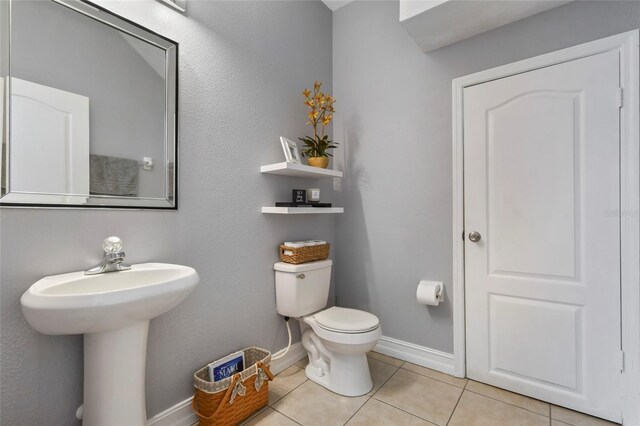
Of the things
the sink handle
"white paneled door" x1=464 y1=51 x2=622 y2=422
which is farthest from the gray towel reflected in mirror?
"white paneled door" x1=464 y1=51 x2=622 y2=422

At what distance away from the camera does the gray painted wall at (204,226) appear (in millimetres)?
1067

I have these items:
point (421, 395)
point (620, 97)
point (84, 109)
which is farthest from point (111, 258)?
point (620, 97)

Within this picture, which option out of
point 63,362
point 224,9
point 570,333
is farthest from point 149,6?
point 570,333

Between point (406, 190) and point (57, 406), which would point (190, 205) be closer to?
point (57, 406)

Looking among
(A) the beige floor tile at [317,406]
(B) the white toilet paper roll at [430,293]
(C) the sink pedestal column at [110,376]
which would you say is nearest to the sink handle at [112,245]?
(C) the sink pedestal column at [110,376]

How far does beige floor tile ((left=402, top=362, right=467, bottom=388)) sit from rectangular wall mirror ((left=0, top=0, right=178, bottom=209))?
6.25 ft

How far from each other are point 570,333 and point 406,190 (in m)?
1.25

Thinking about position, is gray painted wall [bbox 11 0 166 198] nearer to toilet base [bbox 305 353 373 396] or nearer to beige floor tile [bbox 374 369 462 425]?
toilet base [bbox 305 353 373 396]

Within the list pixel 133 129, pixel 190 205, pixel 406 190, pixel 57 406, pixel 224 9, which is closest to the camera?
pixel 57 406

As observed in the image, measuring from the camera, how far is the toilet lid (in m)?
1.70

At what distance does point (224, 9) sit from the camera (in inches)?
67.4

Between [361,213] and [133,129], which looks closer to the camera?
[133,129]

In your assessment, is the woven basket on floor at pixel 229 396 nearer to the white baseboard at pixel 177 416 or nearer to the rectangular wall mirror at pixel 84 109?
the white baseboard at pixel 177 416

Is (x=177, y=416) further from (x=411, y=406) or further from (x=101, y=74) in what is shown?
(x=101, y=74)
